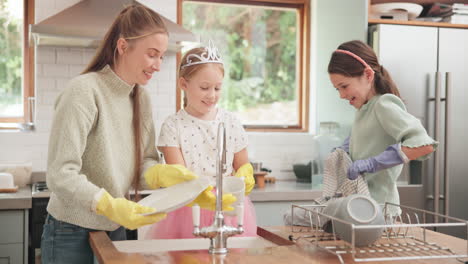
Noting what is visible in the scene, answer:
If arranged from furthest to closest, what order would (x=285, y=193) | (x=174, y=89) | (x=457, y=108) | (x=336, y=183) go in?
(x=174, y=89)
(x=457, y=108)
(x=285, y=193)
(x=336, y=183)

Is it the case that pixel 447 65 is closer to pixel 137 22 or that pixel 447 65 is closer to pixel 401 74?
pixel 401 74

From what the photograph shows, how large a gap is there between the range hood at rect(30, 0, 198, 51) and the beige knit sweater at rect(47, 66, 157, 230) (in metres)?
1.34

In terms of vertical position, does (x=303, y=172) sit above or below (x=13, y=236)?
above

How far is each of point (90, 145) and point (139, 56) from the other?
0.31 m

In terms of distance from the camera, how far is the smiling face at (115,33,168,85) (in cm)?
173

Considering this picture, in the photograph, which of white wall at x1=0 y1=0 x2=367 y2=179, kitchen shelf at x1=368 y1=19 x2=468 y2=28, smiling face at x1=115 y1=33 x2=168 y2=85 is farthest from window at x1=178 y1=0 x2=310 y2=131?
smiling face at x1=115 y1=33 x2=168 y2=85

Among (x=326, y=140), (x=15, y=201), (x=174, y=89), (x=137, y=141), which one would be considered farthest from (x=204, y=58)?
(x=326, y=140)

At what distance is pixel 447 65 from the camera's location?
365 centimetres

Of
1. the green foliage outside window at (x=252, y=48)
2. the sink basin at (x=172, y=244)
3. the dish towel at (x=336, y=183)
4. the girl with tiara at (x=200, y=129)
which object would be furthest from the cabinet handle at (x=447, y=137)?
the sink basin at (x=172, y=244)

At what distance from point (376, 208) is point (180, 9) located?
2661mm

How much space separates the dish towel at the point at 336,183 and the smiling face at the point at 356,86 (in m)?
0.22

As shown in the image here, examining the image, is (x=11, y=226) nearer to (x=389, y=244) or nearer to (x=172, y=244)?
(x=172, y=244)

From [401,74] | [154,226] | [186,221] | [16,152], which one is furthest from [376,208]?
[16,152]

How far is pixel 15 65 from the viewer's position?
11.8 ft
